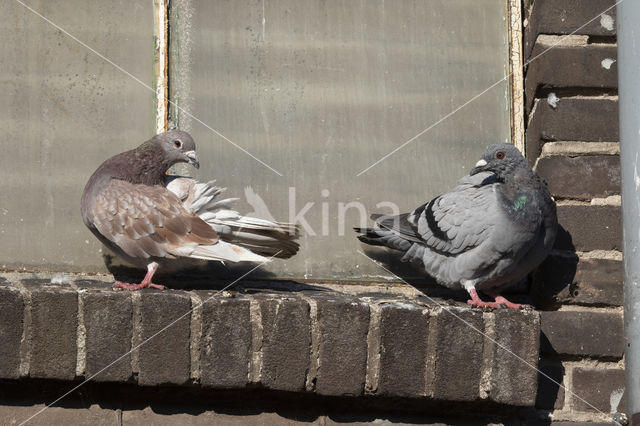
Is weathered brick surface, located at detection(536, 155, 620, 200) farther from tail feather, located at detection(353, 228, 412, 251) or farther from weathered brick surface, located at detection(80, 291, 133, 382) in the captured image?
weathered brick surface, located at detection(80, 291, 133, 382)

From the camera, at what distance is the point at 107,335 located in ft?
8.70

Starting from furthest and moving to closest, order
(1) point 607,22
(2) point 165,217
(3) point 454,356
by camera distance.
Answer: (1) point 607,22
(2) point 165,217
(3) point 454,356

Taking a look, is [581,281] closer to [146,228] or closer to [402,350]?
[402,350]

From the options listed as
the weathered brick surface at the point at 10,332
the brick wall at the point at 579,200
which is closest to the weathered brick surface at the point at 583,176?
the brick wall at the point at 579,200

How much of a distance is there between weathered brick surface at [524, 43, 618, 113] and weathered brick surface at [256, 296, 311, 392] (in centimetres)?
140

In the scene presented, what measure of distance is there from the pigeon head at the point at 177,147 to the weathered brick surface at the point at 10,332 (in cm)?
87

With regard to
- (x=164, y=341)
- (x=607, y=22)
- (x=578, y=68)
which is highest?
(x=607, y=22)

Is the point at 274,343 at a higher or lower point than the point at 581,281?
lower

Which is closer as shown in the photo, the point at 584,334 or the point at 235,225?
the point at 584,334

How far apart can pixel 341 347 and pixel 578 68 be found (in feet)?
4.79

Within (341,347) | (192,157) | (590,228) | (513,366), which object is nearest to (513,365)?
(513,366)

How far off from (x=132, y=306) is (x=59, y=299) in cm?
21

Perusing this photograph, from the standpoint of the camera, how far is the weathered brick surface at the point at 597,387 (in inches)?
123

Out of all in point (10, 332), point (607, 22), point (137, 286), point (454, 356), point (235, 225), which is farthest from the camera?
point (607, 22)
